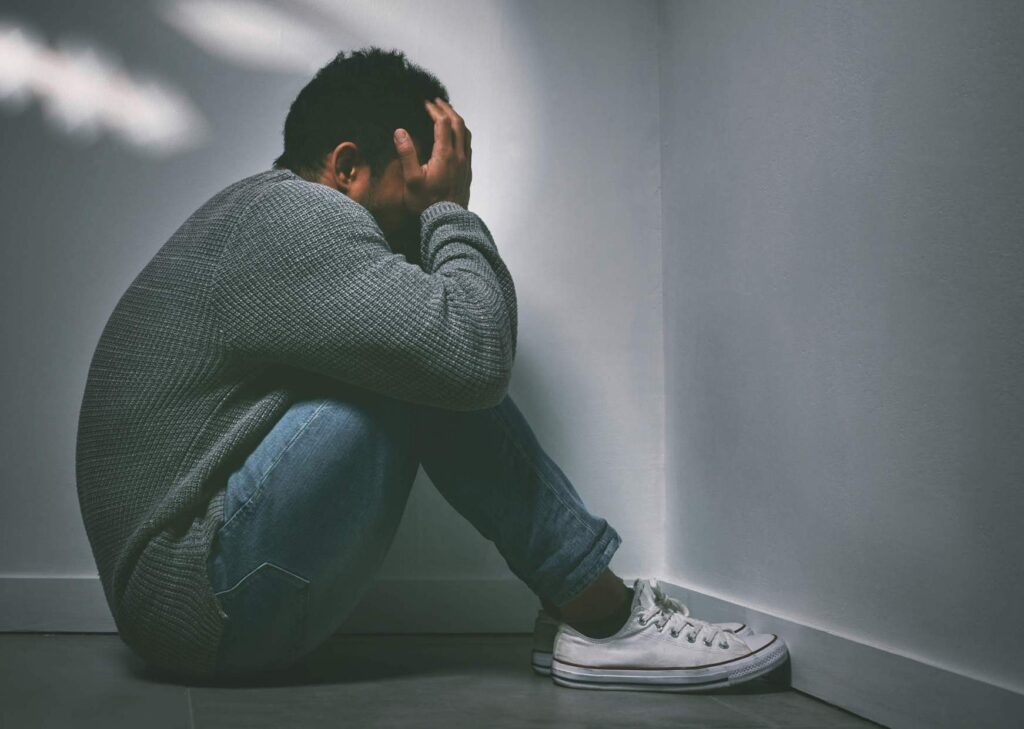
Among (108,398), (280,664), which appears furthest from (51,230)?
(280,664)

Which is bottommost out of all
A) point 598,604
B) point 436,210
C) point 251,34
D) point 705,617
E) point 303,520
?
point 705,617

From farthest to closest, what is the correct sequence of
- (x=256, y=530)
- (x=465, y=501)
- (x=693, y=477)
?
1. (x=693, y=477)
2. (x=465, y=501)
3. (x=256, y=530)

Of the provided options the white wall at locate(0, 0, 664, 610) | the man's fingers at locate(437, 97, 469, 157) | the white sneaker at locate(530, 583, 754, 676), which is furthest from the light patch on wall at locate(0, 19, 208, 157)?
the white sneaker at locate(530, 583, 754, 676)

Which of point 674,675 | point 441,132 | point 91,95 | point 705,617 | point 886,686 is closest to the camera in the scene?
point 886,686

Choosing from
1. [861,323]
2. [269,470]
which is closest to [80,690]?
[269,470]

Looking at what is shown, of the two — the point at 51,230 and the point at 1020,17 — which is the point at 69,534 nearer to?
the point at 51,230

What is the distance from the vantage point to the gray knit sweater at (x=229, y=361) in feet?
3.06

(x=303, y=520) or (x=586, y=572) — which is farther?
(x=586, y=572)

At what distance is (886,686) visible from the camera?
2.95 ft

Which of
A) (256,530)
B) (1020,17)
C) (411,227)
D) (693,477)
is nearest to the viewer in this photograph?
(1020,17)

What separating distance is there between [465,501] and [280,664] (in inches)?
10.9

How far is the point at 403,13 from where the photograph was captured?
1.65 meters

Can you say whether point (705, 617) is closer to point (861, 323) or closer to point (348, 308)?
point (861, 323)

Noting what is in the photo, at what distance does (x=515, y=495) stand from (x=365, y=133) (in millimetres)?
485
